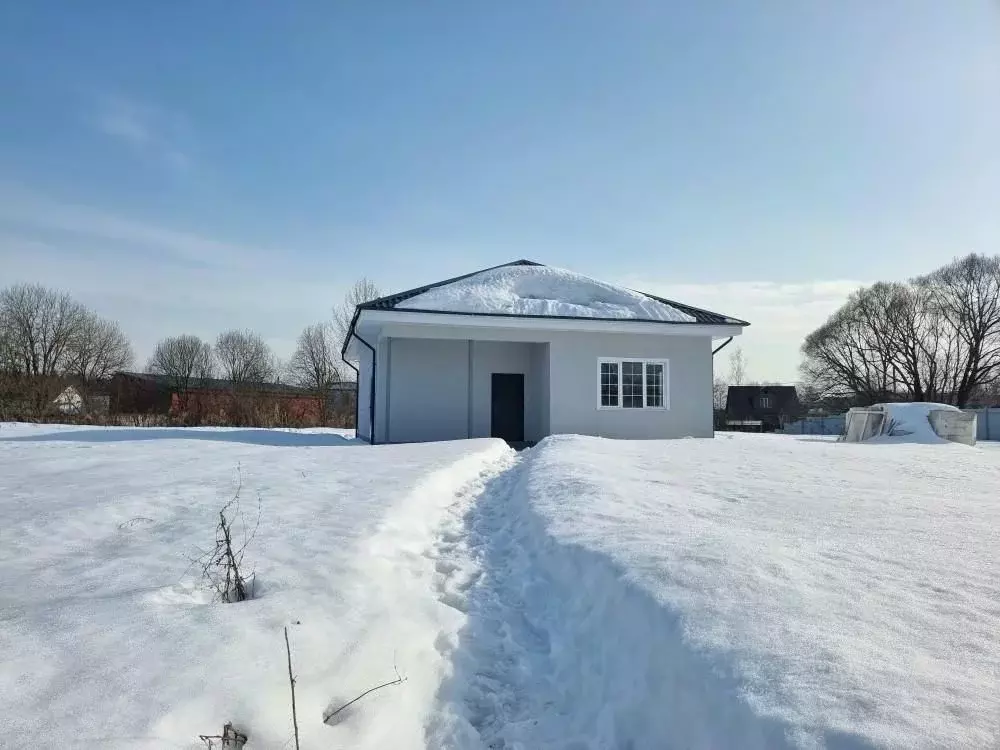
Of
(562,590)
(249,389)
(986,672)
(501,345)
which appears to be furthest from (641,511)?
(249,389)

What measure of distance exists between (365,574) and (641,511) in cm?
245

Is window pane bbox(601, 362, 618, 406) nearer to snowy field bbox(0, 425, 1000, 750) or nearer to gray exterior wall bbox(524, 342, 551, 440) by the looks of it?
gray exterior wall bbox(524, 342, 551, 440)

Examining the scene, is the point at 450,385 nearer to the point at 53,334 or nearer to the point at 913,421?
the point at 913,421

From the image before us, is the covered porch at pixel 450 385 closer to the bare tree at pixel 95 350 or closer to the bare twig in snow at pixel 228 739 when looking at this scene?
the bare twig in snow at pixel 228 739

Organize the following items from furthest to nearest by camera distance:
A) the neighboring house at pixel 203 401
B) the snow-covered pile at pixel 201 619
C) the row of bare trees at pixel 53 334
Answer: the row of bare trees at pixel 53 334 < the neighboring house at pixel 203 401 < the snow-covered pile at pixel 201 619

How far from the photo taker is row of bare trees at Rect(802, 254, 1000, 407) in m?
36.2

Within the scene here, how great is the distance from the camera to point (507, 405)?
15.1 meters

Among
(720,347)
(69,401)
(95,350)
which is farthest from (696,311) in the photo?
(95,350)

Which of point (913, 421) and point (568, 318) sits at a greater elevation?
point (568, 318)

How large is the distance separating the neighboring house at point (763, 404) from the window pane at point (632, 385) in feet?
122

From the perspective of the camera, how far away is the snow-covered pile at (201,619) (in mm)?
2105

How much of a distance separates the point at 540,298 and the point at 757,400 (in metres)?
41.8

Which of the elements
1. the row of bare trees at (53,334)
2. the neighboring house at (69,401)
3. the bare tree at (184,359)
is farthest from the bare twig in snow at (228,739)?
the bare tree at (184,359)

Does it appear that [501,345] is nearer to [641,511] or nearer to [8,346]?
[641,511]
